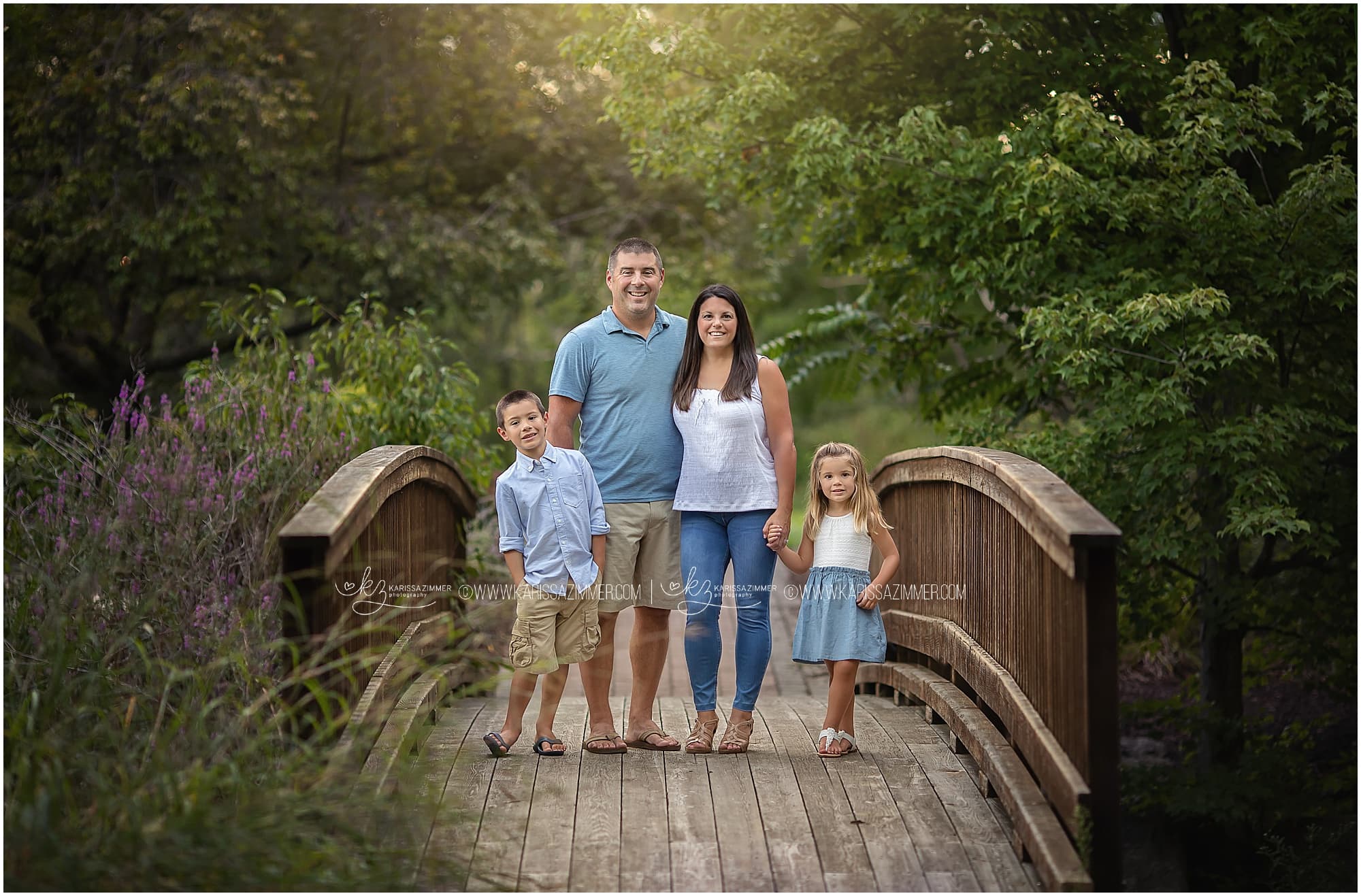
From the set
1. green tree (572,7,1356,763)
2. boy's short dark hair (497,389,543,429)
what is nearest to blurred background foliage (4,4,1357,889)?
green tree (572,7,1356,763)

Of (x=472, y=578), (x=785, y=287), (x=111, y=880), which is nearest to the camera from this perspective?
(x=111, y=880)

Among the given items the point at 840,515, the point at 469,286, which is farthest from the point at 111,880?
the point at 469,286

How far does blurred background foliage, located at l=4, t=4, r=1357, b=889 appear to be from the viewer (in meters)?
6.30

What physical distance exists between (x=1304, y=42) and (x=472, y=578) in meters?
5.40

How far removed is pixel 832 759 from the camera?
4.38 metres

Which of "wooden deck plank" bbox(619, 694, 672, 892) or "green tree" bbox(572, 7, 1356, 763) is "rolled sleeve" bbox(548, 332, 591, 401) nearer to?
"wooden deck plank" bbox(619, 694, 672, 892)

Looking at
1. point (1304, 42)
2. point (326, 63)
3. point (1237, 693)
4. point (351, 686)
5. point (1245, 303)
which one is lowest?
point (1237, 693)

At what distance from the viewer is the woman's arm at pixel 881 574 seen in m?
4.32

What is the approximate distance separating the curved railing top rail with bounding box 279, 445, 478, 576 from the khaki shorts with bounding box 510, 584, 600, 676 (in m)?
0.61

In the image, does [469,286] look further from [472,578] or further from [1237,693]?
[1237,693]

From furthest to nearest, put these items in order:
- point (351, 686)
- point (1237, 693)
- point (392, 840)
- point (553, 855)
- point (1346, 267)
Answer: point (1237, 693)
point (1346, 267)
point (351, 686)
point (553, 855)
point (392, 840)

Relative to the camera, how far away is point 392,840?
310cm

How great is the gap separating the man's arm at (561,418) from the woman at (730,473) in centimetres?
36

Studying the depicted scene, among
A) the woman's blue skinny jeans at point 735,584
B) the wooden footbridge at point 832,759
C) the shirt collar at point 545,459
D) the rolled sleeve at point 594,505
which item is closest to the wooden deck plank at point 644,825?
the wooden footbridge at point 832,759
